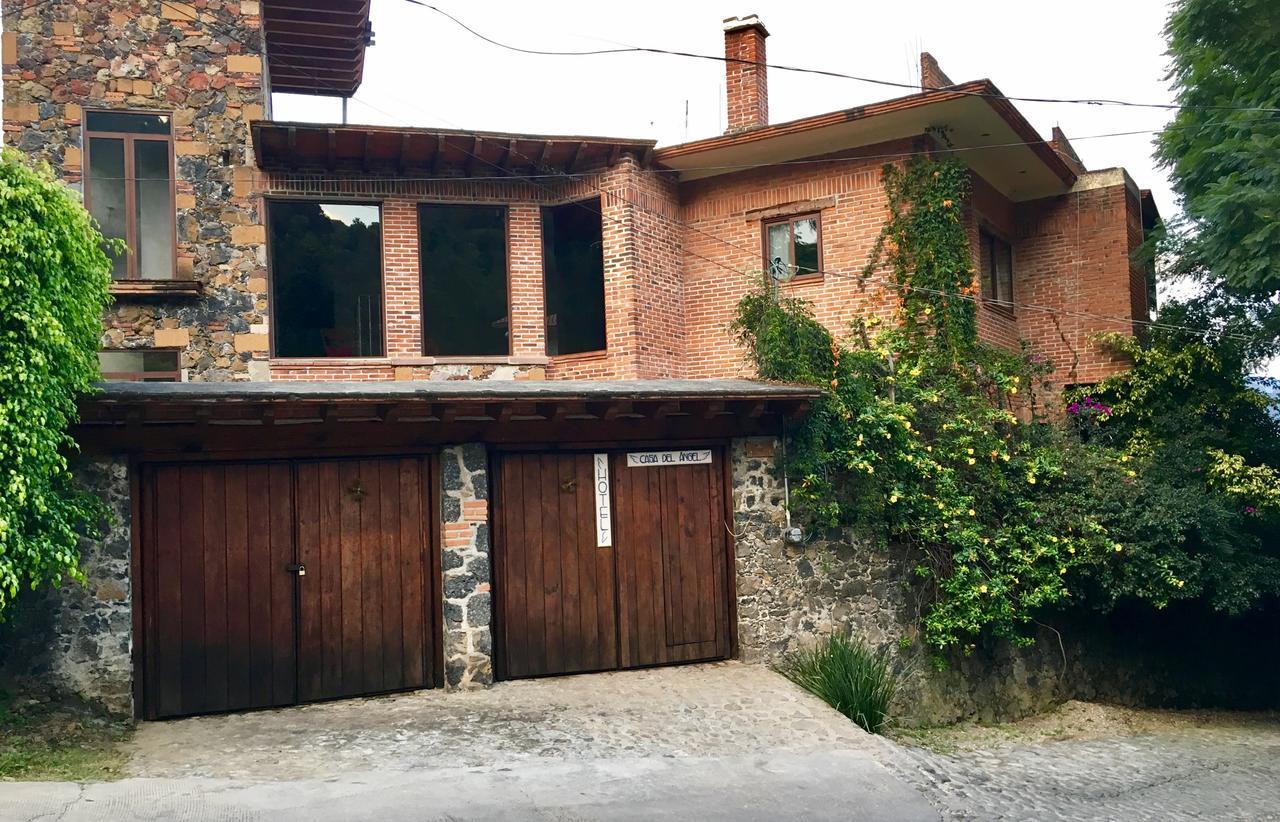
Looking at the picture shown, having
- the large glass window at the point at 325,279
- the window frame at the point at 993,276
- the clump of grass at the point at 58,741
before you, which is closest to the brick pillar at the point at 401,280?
the large glass window at the point at 325,279

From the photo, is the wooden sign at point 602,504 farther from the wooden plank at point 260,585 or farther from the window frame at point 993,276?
the window frame at point 993,276

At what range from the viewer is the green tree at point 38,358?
7.07m

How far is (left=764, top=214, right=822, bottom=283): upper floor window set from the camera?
1530 centimetres

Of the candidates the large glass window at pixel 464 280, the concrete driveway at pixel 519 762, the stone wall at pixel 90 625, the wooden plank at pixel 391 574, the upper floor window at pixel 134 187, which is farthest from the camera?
the large glass window at pixel 464 280

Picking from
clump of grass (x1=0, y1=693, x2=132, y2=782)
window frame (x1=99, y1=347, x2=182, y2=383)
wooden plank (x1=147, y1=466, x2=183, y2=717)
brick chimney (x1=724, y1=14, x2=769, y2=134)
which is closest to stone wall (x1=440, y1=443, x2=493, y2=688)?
wooden plank (x1=147, y1=466, x2=183, y2=717)

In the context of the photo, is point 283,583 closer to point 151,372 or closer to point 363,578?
point 363,578

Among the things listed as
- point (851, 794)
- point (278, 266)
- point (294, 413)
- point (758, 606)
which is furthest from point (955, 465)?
point (278, 266)

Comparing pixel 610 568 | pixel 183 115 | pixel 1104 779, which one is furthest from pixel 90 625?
pixel 1104 779

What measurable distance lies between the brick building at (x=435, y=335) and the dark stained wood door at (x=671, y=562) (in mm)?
30

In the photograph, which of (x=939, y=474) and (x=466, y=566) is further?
(x=939, y=474)

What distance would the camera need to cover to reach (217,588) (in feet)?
29.3

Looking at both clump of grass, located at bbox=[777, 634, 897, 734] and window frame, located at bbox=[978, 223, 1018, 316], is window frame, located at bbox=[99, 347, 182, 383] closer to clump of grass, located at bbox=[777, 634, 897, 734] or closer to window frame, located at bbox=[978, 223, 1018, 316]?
clump of grass, located at bbox=[777, 634, 897, 734]

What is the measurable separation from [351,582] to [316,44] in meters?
10.9

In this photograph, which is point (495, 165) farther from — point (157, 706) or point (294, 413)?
point (157, 706)
